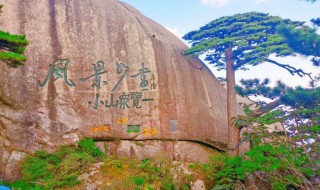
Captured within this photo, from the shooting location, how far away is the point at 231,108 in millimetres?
11227

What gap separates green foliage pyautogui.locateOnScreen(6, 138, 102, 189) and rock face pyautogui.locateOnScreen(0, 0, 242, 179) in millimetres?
345

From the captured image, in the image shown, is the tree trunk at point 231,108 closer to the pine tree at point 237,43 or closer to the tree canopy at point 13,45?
the pine tree at point 237,43

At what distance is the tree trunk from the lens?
35.2ft

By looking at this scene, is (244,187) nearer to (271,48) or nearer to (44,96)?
(271,48)

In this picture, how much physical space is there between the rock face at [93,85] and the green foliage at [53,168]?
1.13 ft

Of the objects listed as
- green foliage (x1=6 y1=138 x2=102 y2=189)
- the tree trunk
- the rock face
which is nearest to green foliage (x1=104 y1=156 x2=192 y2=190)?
green foliage (x1=6 y1=138 x2=102 y2=189)

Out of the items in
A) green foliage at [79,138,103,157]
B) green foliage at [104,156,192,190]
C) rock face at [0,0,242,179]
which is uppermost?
rock face at [0,0,242,179]

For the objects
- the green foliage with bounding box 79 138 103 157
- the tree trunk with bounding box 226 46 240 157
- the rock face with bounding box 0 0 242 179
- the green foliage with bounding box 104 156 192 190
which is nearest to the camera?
the green foliage with bounding box 104 156 192 190

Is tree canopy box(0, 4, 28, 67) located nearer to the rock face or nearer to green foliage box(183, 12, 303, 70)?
the rock face

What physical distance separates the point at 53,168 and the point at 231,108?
615 cm

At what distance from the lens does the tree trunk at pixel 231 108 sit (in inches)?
423

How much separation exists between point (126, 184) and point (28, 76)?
163 inches

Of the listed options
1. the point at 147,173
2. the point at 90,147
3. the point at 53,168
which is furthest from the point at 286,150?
the point at 53,168

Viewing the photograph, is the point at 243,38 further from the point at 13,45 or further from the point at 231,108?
the point at 13,45
